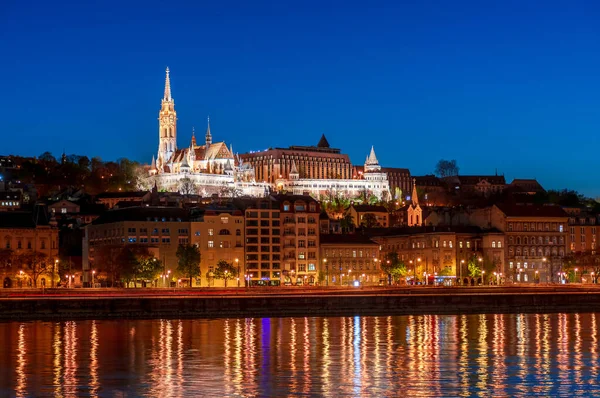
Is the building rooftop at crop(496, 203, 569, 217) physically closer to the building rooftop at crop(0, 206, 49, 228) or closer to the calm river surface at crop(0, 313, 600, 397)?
the building rooftop at crop(0, 206, 49, 228)

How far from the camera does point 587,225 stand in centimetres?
13925

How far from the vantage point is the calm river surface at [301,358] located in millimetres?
38844

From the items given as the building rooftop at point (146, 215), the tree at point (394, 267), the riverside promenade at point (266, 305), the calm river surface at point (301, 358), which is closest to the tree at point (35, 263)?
the building rooftop at point (146, 215)

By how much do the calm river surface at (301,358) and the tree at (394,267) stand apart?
49570mm

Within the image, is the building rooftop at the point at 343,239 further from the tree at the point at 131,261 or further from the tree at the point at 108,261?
the tree at the point at 108,261

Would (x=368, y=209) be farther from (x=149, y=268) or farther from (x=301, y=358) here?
(x=301, y=358)

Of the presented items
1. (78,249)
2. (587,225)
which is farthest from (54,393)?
(587,225)

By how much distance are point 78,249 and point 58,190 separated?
71.7 metres

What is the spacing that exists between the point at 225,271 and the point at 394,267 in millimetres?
18929

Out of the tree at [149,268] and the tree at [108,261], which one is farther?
the tree at [108,261]

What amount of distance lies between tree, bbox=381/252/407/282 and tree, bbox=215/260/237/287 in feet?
58.6

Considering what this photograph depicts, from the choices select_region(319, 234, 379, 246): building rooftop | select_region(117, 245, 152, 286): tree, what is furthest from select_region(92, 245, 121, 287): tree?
select_region(319, 234, 379, 246): building rooftop

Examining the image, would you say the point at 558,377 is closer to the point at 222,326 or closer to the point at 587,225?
the point at 222,326

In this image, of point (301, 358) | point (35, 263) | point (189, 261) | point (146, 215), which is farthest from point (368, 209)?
point (301, 358)
